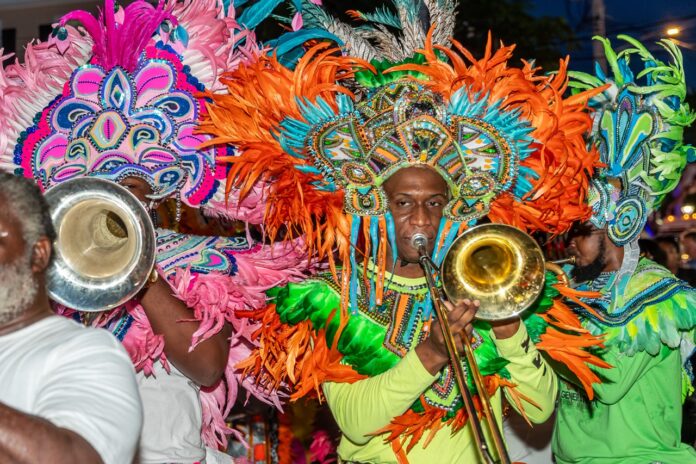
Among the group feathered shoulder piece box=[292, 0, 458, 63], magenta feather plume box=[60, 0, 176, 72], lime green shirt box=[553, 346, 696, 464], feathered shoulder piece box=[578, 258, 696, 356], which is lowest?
lime green shirt box=[553, 346, 696, 464]

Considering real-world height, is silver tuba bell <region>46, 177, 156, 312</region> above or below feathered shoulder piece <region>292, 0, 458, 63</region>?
below

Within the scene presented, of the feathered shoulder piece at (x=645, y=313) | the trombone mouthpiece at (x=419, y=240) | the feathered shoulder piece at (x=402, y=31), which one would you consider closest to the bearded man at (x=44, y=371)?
the trombone mouthpiece at (x=419, y=240)

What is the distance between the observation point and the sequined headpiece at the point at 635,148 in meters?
4.73

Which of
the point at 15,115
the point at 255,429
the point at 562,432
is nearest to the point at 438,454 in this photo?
the point at 562,432

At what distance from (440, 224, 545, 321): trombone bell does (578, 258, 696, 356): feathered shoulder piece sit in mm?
841

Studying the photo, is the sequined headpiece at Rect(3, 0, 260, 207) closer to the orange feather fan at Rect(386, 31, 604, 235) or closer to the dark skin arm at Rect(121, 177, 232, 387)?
the dark skin arm at Rect(121, 177, 232, 387)

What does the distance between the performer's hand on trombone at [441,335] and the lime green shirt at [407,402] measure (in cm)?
4

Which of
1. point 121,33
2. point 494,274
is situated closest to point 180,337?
point 494,274

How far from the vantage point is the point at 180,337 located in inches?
152

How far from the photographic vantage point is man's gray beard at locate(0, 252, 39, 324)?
2455mm

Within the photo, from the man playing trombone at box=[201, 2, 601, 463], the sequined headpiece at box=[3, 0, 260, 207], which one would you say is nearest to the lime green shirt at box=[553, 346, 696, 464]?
the man playing trombone at box=[201, 2, 601, 463]

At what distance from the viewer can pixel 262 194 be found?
4262mm

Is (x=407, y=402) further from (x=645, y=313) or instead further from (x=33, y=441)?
(x=33, y=441)

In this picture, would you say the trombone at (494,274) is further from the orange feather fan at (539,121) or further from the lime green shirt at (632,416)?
the lime green shirt at (632,416)
